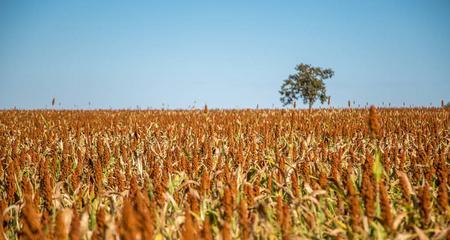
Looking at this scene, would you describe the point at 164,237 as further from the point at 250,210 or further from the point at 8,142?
the point at 8,142

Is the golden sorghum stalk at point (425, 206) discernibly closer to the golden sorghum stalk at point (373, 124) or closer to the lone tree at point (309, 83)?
the golden sorghum stalk at point (373, 124)

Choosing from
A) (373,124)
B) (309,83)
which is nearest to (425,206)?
(373,124)

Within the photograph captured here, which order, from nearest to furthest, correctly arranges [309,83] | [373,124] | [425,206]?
[425,206], [373,124], [309,83]

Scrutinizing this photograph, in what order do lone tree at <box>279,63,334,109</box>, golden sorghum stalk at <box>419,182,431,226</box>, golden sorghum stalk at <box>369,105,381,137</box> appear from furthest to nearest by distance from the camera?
lone tree at <box>279,63,334,109</box>, golden sorghum stalk at <box>369,105,381,137</box>, golden sorghum stalk at <box>419,182,431,226</box>

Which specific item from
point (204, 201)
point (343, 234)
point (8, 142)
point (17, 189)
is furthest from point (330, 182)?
point (8, 142)

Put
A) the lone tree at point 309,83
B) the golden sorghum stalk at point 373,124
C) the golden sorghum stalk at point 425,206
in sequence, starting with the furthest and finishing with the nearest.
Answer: the lone tree at point 309,83
the golden sorghum stalk at point 373,124
the golden sorghum stalk at point 425,206

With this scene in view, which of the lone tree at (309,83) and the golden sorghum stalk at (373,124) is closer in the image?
the golden sorghum stalk at (373,124)

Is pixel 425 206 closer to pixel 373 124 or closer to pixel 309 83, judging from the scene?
pixel 373 124

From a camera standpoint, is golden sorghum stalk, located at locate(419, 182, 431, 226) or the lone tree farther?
the lone tree

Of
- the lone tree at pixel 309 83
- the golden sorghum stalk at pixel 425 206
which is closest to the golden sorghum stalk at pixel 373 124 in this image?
the golden sorghum stalk at pixel 425 206

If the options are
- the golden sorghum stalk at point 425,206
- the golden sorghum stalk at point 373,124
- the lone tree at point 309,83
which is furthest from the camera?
the lone tree at point 309,83

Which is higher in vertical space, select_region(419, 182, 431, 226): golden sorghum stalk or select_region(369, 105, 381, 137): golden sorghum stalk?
select_region(369, 105, 381, 137): golden sorghum stalk

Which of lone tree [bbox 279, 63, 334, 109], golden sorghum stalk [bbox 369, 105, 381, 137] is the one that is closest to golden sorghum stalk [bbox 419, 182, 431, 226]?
golden sorghum stalk [bbox 369, 105, 381, 137]

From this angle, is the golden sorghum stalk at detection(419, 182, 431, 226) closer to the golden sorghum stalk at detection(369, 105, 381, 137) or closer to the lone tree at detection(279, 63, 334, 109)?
the golden sorghum stalk at detection(369, 105, 381, 137)
